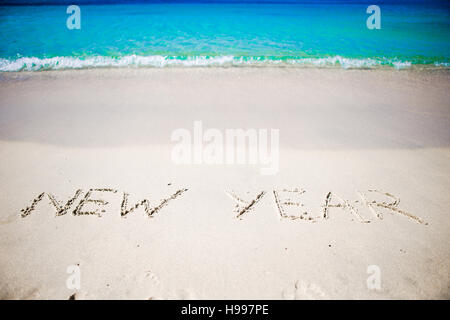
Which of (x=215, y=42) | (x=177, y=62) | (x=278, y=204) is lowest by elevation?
(x=278, y=204)

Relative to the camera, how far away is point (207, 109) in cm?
376

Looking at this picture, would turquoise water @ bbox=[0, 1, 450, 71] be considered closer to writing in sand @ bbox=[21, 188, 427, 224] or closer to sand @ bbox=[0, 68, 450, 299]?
sand @ bbox=[0, 68, 450, 299]

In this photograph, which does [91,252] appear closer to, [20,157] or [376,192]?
[20,157]

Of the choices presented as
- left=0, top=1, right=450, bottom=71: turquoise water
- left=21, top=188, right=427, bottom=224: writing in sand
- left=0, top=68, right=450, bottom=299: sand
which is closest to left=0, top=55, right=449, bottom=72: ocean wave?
left=0, top=1, right=450, bottom=71: turquoise water

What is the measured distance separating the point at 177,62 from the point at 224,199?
4.91 m

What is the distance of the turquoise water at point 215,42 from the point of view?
20.3 ft

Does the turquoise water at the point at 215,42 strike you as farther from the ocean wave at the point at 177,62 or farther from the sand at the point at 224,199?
the sand at the point at 224,199

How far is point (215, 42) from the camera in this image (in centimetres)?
769

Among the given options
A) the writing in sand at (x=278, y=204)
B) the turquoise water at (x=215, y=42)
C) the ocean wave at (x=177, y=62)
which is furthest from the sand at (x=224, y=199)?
the turquoise water at (x=215, y=42)

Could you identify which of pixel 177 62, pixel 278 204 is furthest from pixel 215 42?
pixel 278 204

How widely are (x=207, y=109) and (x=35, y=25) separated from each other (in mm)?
10826

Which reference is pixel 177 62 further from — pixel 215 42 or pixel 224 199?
pixel 224 199

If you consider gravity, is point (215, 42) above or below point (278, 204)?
above
